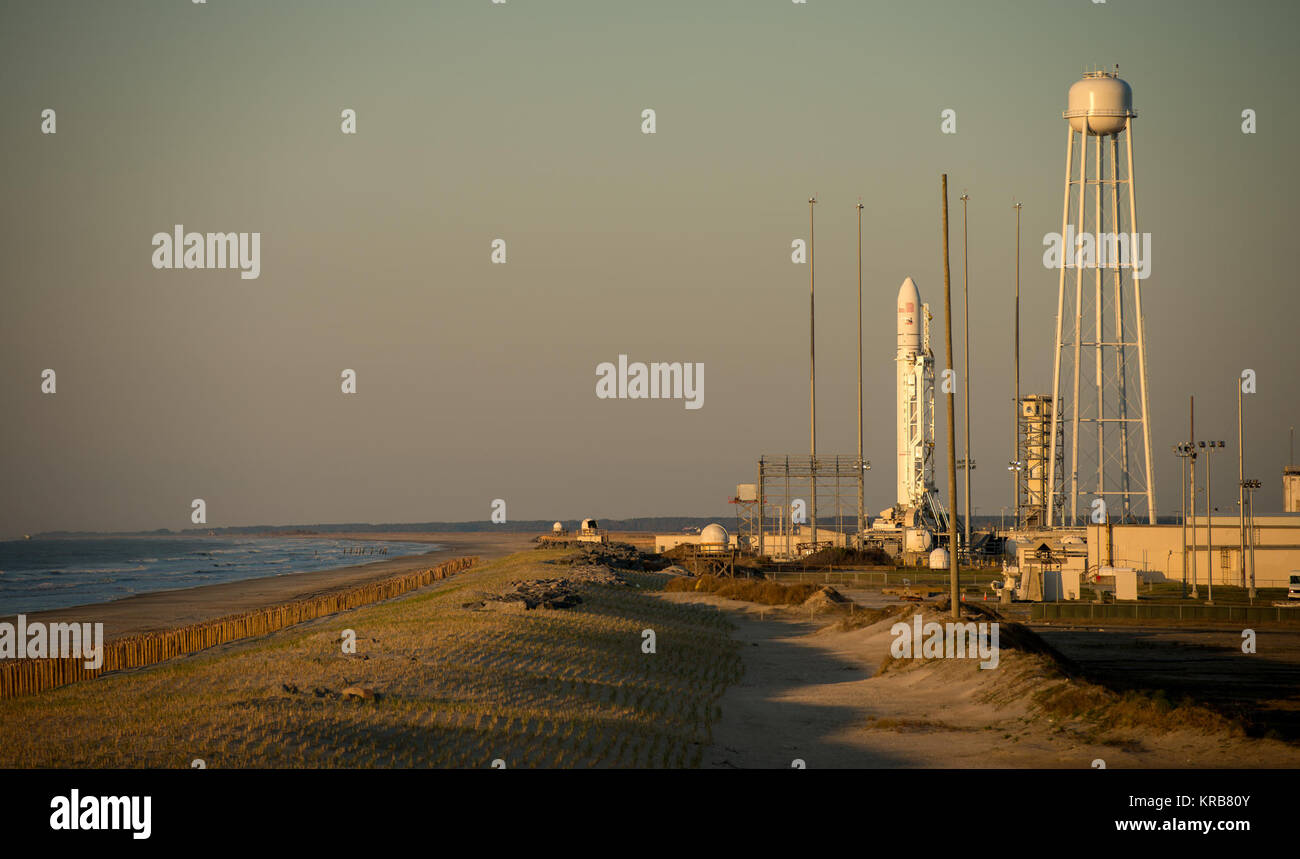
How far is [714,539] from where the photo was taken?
86688mm

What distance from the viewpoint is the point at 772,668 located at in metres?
34.0

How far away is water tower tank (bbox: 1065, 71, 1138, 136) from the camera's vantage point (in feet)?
239

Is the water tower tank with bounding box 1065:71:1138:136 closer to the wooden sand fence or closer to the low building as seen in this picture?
the low building

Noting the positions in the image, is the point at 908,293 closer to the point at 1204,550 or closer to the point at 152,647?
the point at 1204,550

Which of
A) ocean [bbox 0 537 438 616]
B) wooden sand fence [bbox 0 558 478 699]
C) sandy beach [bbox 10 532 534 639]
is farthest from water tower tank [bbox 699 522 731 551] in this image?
ocean [bbox 0 537 438 616]

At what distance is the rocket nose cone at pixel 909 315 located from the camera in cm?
9312

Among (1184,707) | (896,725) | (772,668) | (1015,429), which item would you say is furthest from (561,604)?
(1015,429)

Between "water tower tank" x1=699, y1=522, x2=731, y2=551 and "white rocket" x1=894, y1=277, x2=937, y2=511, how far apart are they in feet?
53.0

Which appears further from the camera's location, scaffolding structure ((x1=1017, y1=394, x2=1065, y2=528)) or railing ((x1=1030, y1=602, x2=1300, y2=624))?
scaffolding structure ((x1=1017, y1=394, x2=1065, y2=528))

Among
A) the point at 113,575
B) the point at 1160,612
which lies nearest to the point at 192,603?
the point at 113,575

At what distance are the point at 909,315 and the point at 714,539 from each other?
24.2 meters

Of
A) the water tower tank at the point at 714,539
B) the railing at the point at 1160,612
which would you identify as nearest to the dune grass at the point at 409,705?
the railing at the point at 1160,612
